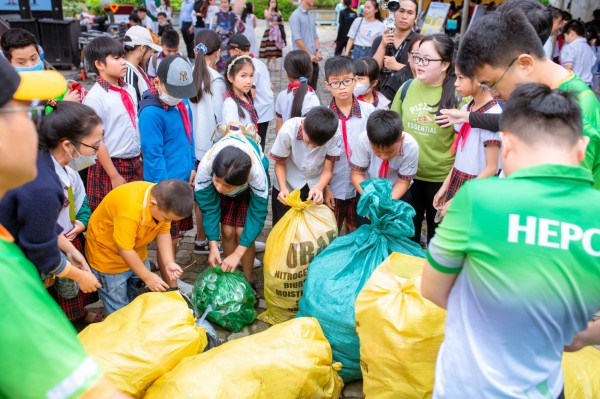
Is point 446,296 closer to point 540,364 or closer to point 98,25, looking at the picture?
point 540,364

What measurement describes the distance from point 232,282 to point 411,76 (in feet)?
8.29

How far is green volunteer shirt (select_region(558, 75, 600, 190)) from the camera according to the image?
187 centimetres

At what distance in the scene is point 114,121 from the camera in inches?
143

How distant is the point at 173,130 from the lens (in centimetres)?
362

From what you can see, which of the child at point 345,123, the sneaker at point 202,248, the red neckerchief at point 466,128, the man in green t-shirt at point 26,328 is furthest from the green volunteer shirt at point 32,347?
the sneaker at point 202,248

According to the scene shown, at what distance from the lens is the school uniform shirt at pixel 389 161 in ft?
A: 10.6

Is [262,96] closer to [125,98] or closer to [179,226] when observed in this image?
[125,98]

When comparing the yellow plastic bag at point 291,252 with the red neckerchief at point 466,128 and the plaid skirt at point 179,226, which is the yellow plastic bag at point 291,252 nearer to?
the plaid skirt at point 179,226

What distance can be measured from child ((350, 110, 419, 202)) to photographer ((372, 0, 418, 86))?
1.80 meters

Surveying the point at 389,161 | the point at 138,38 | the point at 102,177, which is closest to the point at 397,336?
the point at 389,161

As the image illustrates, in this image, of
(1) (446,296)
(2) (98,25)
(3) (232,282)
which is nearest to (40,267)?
(3) (232,282)

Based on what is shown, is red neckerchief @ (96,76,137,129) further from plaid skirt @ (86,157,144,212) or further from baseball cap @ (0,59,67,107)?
baseball cap @ (0,59,67,107)

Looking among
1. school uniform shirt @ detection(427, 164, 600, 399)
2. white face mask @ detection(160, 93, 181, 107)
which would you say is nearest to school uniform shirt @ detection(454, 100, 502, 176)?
school uniform shirt @ detection(427, 164, 600, 399)

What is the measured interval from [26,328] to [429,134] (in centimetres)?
293
